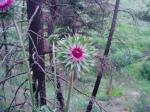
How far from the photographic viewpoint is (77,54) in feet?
10.3

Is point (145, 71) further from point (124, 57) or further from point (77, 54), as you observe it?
point (77, 54)

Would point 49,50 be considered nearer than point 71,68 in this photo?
No

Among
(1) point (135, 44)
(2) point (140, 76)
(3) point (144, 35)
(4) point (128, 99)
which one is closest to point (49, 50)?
(4) point (128, 99)

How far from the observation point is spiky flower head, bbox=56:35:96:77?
3145 millimetres

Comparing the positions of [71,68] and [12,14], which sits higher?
[12,14]

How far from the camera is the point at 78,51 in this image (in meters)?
3.14

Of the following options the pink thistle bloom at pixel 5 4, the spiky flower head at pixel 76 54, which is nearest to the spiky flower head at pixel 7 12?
the pink thistle bloom at pixel 5 4

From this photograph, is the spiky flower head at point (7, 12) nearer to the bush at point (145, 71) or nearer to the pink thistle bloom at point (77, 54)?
the pink thistle bloom at point (77, 54)

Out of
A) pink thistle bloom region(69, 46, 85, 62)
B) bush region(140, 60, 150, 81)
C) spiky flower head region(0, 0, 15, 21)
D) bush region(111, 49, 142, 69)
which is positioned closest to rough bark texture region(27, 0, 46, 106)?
spiky flower head region(0, 0, 15, 21)

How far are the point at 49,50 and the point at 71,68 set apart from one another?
276 centimetres

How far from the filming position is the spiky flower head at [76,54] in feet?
10.3

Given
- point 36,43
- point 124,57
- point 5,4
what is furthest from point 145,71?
point 5,4

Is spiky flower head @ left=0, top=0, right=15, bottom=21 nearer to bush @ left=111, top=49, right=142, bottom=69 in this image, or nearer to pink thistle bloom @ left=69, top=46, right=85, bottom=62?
pink thistle bloom @ left=69, top=46, right=85, bottom=62

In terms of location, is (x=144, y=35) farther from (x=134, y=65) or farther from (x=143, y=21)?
(x=134, y=65)
